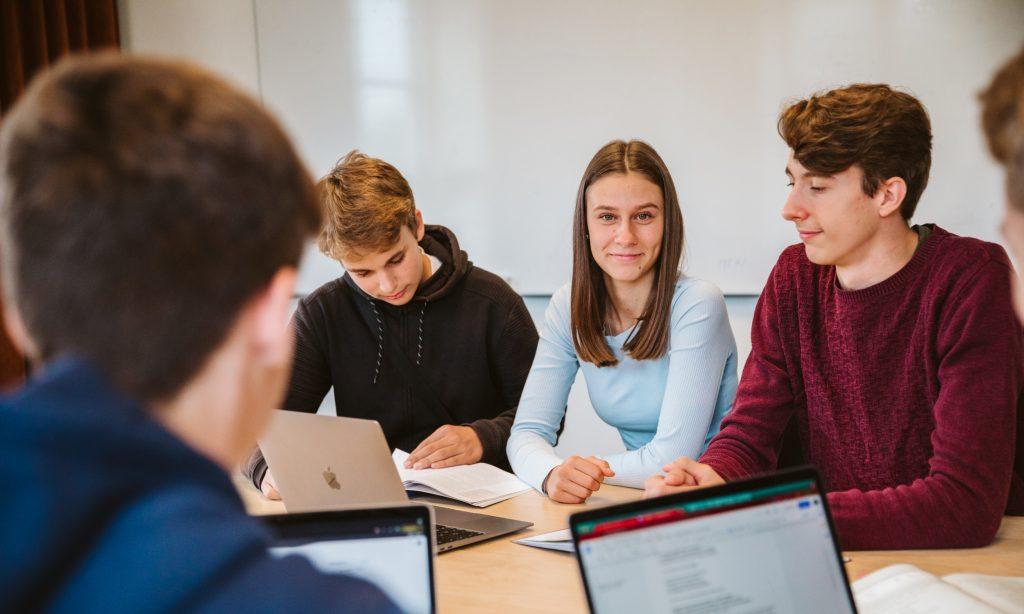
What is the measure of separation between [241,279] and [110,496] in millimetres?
144

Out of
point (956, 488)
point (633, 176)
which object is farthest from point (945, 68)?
point (956, 488)

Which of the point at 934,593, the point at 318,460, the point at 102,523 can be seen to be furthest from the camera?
the point at 318,460

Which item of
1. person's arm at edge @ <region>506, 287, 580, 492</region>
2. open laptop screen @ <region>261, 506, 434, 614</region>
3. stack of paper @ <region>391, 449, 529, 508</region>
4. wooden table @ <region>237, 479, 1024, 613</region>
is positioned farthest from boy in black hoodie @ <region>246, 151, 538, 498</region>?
open laptop screen @ <region>261, 506, 434, 614</region>

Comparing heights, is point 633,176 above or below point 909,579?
above

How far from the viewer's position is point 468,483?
→ 1.80 meters

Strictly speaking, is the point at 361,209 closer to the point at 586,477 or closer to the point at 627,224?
the point at 627,224

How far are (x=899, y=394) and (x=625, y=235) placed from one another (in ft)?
2.18

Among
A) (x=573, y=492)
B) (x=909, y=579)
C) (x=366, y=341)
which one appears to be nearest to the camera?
(x=909, y=579)

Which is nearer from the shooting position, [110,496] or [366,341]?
[110,496]

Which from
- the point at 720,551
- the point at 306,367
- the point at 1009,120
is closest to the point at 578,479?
the point at 720,551

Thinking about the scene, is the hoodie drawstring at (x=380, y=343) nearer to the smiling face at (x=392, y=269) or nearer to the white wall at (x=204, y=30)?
the smiling face at (x=392, y=269)

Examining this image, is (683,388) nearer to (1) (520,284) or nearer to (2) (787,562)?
→ (2) (787,562)

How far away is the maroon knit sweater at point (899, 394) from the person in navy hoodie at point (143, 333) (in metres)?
1.04

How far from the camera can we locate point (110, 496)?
444 millimetres
